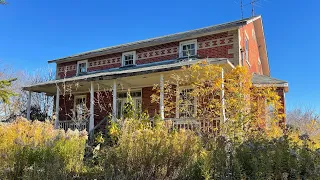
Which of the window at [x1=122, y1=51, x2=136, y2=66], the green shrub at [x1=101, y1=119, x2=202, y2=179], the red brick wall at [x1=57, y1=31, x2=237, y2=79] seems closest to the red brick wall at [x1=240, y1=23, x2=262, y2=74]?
the red brick wall at [x1=57, y1=31, x2=237, y2=79]

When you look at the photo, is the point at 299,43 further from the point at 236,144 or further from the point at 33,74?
the point at 33,74

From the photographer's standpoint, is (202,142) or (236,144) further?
(202,142)

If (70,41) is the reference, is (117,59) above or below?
below

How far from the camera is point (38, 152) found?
5840 millimetres

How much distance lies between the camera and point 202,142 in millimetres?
5262

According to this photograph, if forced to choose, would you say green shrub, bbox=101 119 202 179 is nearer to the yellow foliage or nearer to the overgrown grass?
the overgrown grass

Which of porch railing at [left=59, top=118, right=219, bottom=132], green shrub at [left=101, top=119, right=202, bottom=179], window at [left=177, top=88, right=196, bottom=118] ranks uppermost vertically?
window at [left=177, top=88, right=196, bottom=118]

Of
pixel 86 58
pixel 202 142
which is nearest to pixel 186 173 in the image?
pixel 202 142

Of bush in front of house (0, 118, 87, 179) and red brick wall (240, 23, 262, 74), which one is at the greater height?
red brick wall (240, 23, 262, 74)

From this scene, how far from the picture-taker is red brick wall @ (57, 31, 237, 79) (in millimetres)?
14289

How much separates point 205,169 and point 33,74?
111ft

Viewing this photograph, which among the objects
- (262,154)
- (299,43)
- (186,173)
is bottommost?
(186,173)

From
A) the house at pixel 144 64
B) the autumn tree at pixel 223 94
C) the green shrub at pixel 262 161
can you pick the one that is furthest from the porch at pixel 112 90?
the green shrub at pixel 262 161

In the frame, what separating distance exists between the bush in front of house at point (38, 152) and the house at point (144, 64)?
563 centimetres
